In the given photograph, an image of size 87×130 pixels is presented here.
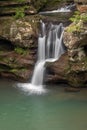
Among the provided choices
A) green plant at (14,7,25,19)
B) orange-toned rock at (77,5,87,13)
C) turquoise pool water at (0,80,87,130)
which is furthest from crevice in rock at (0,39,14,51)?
orange-toned rock at (77,5,87,13)

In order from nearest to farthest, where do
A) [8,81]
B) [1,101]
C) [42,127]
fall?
1. [42,127]
2. [1,101]
3. [8,81]

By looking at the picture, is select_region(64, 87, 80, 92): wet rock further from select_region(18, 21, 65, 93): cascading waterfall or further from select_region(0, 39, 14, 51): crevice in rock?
select_region(0, 39, 14, 51): crevice in rock

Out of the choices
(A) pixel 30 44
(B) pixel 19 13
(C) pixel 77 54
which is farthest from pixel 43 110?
(B) pixel 19 13

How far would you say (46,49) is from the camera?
666 inches

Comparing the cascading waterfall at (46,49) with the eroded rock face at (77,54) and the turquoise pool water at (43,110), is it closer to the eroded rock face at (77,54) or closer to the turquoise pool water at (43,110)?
the turquoise pool water at (43,110)

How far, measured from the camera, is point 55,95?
49.7 ft

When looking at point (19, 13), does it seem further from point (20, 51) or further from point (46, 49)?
point (46, 49)

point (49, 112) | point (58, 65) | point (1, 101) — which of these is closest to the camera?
point (49, 112)

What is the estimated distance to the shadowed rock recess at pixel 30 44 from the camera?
15211 millimetres

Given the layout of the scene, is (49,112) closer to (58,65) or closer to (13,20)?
(58,65)

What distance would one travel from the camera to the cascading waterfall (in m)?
16.5

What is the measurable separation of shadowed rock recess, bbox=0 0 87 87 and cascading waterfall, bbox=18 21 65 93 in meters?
0.26

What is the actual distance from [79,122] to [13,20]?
6.59 meters

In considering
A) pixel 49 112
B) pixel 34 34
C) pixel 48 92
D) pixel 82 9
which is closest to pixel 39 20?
pixel 34 34
